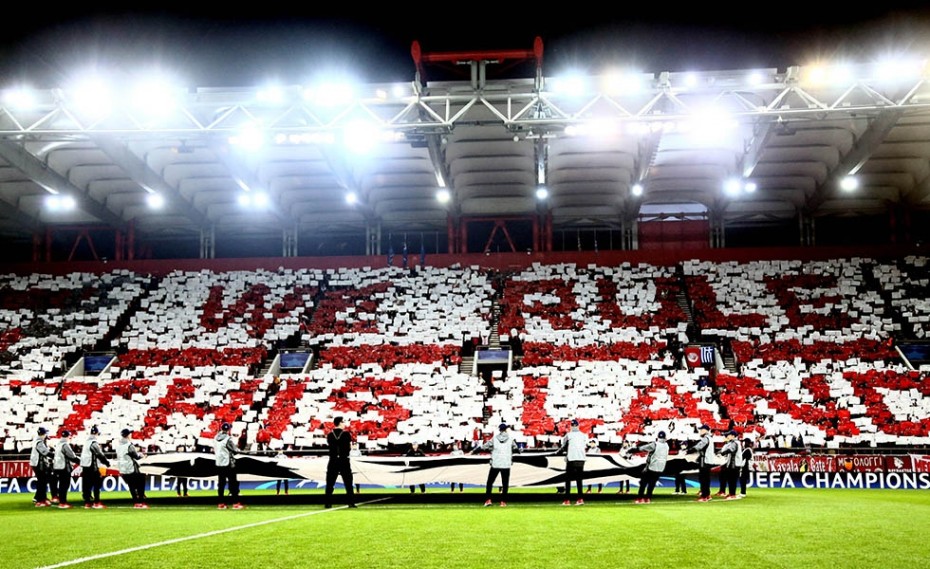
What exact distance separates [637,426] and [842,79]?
10516 mm

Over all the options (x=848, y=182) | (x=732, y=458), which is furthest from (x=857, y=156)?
(x=732, y=458)

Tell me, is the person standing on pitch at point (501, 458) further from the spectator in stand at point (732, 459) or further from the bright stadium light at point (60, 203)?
the bright stadium light at point (60, 203)

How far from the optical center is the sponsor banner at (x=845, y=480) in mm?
21047

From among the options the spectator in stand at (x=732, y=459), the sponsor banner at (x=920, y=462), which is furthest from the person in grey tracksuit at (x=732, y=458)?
the sponsor banner at (x=920, y=462)

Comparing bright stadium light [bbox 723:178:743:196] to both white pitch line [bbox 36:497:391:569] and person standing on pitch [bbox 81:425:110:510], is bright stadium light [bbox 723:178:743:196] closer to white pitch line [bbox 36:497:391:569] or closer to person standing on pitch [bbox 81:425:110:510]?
white pitch line [bbox 36:497:391:569]

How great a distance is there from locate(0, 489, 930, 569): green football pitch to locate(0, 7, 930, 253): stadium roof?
746cm

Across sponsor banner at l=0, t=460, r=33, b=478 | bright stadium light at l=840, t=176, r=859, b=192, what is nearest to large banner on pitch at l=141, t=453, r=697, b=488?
sponsor banner at l=0, t=460, r=33, b=478

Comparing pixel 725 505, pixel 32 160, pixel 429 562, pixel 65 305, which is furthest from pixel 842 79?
pixel 65 305

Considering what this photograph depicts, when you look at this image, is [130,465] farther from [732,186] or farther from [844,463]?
[732,186]

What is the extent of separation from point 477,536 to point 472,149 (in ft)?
75.2

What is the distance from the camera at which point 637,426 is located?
24.4 m

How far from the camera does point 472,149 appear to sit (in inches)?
1213

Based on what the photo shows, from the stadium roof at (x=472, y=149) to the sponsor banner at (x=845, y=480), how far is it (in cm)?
854

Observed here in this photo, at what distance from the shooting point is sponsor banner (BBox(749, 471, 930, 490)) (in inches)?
829
